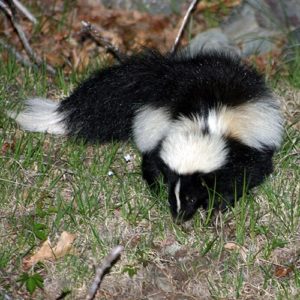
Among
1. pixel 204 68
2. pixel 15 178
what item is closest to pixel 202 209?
pixel 204 68

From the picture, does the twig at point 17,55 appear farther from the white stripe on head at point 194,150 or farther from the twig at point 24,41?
the white stripe on head at point 194,150

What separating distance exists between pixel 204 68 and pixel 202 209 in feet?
3.19

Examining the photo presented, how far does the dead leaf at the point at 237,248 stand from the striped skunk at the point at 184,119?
0.99 feet

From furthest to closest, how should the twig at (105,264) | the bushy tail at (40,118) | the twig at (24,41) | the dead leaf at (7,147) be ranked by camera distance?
the twig at (24,41), the bushy tail at (40,118), the dead leaf at (7,147), the twig at (105,264)

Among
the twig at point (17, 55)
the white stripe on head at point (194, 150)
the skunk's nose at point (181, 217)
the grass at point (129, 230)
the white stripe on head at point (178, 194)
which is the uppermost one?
the white stripe on head at point (194, 150)

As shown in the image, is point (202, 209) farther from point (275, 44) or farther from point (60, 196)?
point (275, 44)

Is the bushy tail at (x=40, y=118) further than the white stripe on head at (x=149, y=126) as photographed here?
Yes

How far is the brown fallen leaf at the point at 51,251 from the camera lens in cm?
499

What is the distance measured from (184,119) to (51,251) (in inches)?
47.2

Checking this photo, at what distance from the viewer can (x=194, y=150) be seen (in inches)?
191

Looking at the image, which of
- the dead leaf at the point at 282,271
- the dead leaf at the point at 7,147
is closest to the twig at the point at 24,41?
the dead leaf at the point at 7,147

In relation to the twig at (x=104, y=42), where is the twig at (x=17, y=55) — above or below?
below

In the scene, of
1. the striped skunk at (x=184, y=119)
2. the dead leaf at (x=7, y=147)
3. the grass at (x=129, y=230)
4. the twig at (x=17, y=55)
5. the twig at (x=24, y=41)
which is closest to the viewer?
the grass at (x=129, y=230)

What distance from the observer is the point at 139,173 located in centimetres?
562
